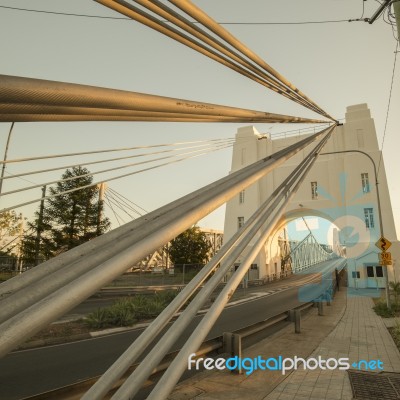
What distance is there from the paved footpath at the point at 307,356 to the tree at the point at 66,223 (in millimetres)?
20871

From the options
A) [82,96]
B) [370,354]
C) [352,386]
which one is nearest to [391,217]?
[370,354]

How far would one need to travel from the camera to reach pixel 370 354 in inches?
301

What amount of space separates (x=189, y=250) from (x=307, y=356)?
27.6m

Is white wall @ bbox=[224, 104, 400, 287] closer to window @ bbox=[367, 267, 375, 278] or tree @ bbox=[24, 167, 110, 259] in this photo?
window @ bbox=[367, 267, 375, 278]

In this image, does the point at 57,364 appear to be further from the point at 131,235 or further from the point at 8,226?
the point at 8,226

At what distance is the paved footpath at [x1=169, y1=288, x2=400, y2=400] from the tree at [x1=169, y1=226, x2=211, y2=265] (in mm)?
22220

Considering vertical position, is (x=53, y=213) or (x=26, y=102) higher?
(x=53, y=213)

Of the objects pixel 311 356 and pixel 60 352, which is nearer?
pixel 311 356

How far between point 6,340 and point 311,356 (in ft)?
25.4

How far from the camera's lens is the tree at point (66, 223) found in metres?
26.7

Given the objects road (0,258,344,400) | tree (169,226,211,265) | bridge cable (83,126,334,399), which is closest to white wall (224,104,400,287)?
tree (169,226,211,265)

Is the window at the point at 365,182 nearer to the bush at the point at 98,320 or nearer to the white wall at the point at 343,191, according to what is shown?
the white wall at the point at 343,191

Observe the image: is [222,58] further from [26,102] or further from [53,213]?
[53,213]

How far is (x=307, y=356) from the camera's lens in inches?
286
